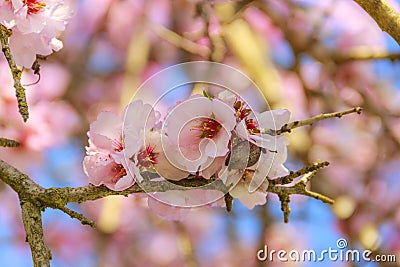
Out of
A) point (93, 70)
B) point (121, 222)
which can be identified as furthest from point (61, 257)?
point (93, 70)

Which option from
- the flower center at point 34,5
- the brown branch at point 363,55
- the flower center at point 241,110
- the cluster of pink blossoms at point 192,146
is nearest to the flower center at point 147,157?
the cluster of pink blossoms at point 192,146

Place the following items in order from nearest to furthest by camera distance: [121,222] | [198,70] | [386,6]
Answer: [386,6] < [198,70] < [121,222]

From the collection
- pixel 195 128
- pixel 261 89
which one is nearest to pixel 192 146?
pixel 195 128

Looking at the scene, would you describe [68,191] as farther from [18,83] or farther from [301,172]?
[301,172]

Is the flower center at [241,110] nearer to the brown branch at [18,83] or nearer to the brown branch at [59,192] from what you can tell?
the brown branch at [59,192]

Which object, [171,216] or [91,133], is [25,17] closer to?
[91,133]

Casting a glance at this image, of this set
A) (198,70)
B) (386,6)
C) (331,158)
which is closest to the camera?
(386,6)
